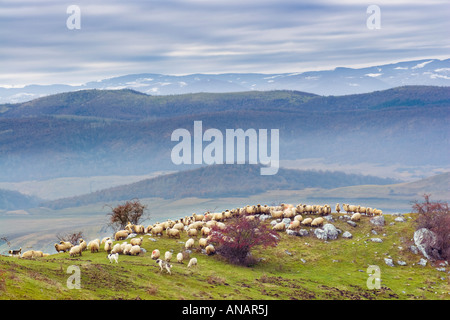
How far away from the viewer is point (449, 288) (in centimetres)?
4641

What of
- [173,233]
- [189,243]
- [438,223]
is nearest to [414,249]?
[438,223]

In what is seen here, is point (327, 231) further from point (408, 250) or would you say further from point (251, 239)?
point (251, 239)

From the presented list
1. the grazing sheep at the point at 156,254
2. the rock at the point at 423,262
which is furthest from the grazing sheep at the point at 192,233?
the rock at the point at 423,262

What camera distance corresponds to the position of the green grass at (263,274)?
110 ft

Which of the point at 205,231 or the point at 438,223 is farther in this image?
the point at 438,223

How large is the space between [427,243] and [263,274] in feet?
64.6

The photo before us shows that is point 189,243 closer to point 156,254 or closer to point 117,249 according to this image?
point 156,254

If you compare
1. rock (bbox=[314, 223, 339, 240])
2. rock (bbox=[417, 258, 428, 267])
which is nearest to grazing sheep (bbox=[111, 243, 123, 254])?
rock (bbox=[314, 223, 339, 240])

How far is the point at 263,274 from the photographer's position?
46.1m

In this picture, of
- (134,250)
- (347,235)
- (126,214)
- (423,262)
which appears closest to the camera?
(134,250)

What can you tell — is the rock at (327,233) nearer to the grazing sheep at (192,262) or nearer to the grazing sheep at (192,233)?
the grazing sheep at (192,233)

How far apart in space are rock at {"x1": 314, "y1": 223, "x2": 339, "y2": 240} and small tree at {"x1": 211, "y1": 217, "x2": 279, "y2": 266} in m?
7.82
